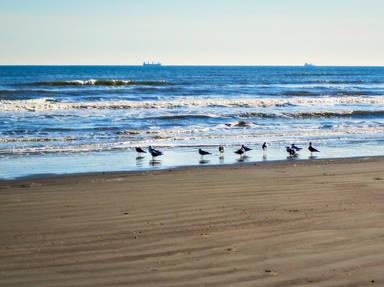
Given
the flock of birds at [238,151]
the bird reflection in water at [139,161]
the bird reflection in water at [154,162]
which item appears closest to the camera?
the bird reflection in water at [139,161]

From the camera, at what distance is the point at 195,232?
7004 mm

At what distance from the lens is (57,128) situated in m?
22.3

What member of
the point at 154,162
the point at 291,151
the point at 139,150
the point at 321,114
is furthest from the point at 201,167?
the point at 321,114

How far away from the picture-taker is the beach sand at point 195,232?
5.61 meters

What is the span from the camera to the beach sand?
561 cm

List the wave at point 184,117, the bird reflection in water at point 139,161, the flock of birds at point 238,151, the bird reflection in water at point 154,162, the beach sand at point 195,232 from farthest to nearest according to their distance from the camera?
the wave at point 184,117, the flock of birds at point 238,151, the bird reflection in water at point 154,162, the bird reflection in water at point 139,161, the beach sand at point 195,232

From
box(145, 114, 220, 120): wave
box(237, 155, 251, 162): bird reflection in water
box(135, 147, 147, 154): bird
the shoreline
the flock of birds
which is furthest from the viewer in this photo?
box(145, 114, 220, 120): wave

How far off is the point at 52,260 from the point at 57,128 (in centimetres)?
1662

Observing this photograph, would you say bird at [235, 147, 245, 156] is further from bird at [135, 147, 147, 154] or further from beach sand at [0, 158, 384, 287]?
beach sand at [0, 158, 384, 287]

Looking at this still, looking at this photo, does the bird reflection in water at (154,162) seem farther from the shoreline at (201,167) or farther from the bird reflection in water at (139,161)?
the shoreline at (201,167)

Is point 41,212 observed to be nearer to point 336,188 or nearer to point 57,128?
point 336,188

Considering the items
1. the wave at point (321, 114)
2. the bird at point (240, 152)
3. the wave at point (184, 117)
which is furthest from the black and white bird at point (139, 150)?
the wave at point (321, 114)

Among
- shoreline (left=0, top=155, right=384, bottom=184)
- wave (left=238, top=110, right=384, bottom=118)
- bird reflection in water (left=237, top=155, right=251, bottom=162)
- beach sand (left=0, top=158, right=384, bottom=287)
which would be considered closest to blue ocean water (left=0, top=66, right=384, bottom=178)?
wave (left=238, top=110, right=384, bottom=118)

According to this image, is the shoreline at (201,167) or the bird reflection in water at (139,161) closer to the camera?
the shoreline at (201,167)
